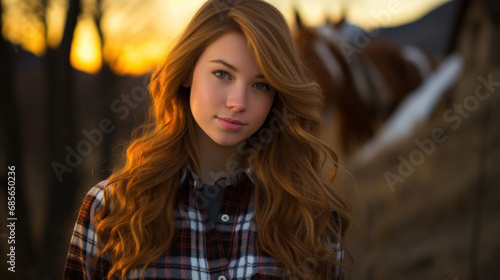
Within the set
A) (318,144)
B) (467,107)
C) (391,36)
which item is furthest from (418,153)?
(318,144)

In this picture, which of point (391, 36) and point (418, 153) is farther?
point (391, 36)

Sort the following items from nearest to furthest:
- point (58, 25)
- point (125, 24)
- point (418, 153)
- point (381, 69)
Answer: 1. point (58, 25)
2. point (418, 153)
3. point (125, 24)
4. point (381, 69)

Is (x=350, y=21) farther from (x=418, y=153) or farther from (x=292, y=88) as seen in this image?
(x=292, y=88)

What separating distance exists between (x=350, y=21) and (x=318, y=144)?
4082 millimetres

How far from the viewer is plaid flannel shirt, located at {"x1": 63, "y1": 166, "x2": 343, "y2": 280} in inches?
64.5

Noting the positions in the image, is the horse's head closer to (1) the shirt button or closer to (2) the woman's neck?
(2) the woman's neck

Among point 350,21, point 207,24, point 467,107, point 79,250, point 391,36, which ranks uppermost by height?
point 391,36

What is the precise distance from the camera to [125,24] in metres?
5.95

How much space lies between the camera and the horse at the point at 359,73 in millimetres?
5680

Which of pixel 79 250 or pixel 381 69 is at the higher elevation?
pixel 381 69

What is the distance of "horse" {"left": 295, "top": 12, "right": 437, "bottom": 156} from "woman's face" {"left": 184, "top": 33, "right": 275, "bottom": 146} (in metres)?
3.06

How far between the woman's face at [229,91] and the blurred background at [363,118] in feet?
5.16

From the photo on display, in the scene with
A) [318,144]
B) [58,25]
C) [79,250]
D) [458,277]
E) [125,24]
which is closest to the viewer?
[79,250]

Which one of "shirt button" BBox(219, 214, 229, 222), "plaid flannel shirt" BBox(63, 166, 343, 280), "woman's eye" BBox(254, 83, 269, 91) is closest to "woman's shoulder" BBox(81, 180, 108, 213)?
"plaid flannel shirt" BBox(63, 166, 343, 280)
